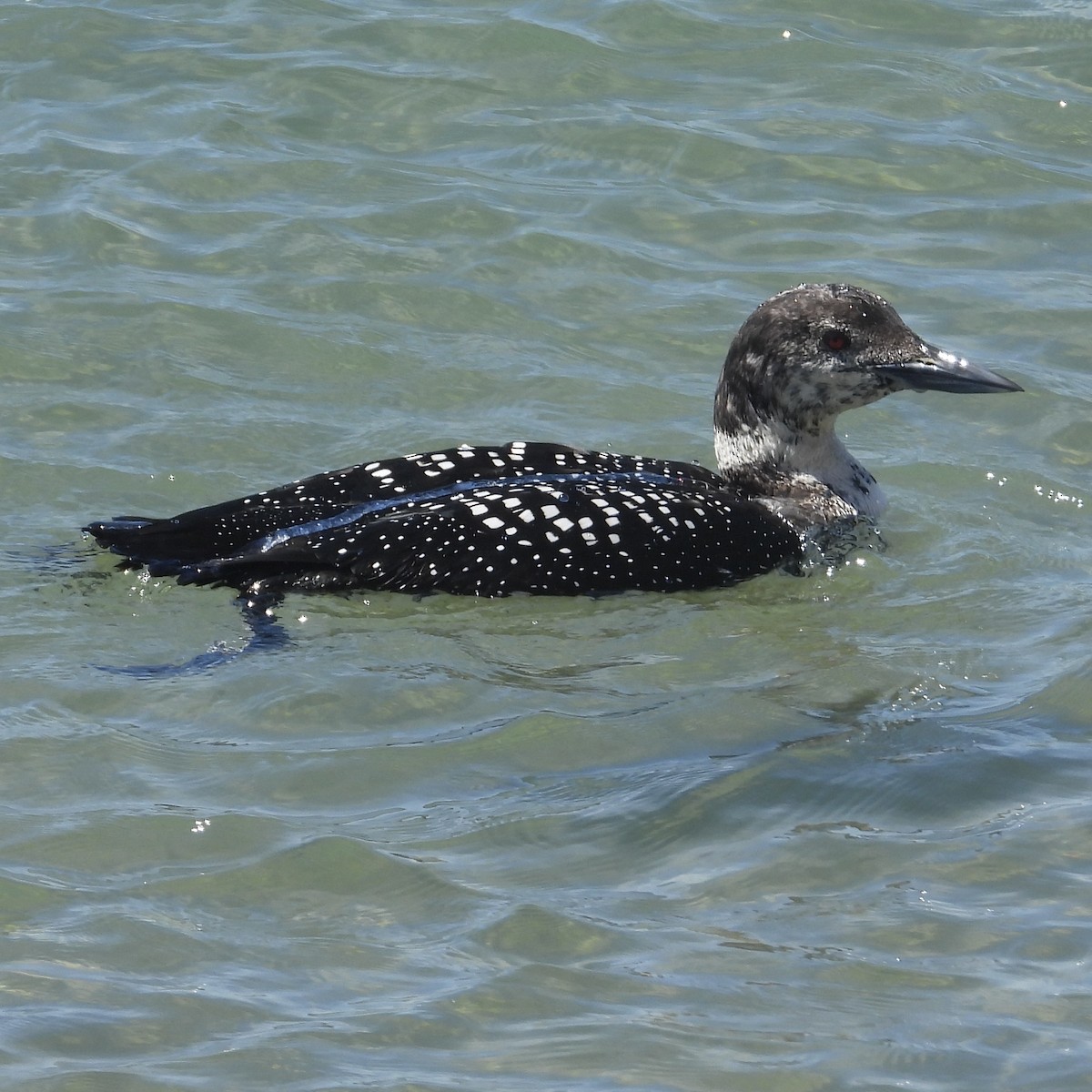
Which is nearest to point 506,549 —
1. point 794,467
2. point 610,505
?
point 610,505

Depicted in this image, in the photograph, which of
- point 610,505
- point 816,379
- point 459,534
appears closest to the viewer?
point 459,534

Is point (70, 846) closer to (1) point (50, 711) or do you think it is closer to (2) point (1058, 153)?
(1) point (50, 711)

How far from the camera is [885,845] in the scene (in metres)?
4.68

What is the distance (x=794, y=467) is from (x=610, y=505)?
1.03 metres

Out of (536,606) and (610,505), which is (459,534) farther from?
(610,505)

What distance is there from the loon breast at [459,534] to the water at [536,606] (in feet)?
0.37

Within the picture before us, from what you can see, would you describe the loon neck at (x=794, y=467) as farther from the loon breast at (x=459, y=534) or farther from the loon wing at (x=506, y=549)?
the loon wing at (x=506, y=549)

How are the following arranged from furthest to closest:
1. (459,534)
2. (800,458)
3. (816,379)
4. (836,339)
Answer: (800,458) < (816,379) < (836,339) < (459,534)

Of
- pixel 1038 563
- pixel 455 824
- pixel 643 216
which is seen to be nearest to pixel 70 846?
pixel 455 824

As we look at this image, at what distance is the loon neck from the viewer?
6.96 m

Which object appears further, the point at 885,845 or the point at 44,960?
the point at 885,845

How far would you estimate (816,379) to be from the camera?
687cm

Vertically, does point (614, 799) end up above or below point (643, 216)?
below

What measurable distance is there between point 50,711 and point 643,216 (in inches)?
177
